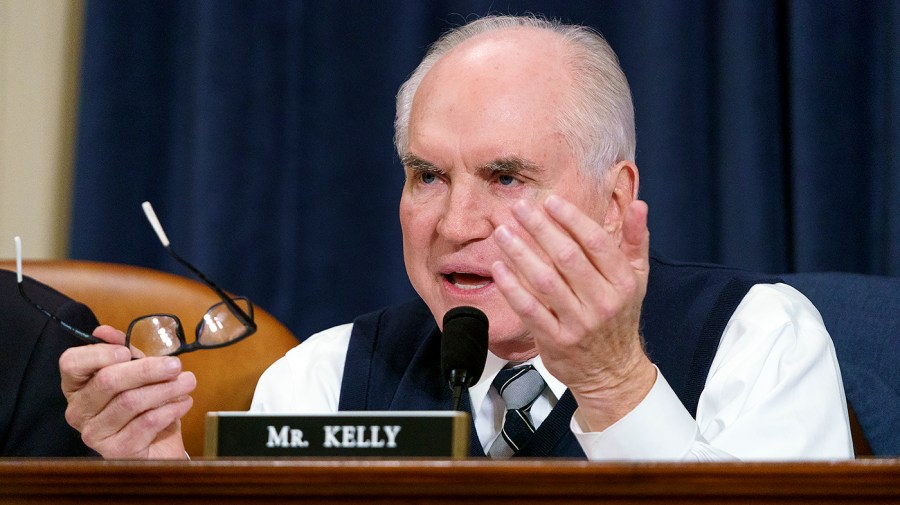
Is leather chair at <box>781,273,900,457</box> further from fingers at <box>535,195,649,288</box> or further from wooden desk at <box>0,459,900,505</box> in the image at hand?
wooden desk at <box>0,459,900,505</box>

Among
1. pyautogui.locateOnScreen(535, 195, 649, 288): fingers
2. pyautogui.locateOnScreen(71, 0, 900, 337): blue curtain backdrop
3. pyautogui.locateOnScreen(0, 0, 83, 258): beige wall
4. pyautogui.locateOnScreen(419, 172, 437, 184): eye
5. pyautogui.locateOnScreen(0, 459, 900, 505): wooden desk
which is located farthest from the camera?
pyautogui.locateOnScreen(0, 0, 83, 258): beige wall

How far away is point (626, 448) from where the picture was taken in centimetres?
110

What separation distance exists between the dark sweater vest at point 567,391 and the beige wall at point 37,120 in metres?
1.17

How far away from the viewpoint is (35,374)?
1.70 metres

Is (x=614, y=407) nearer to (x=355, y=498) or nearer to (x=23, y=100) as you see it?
(x=355, y=498)

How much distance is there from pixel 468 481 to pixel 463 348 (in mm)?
389

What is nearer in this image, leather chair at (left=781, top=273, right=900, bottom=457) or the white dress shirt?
the white dress shirt

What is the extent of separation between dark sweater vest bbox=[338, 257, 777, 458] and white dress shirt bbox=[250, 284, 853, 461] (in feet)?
0.10

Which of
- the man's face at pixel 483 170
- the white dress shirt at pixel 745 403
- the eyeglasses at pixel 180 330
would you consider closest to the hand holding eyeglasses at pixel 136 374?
the eyeglasses at pixel 180 330

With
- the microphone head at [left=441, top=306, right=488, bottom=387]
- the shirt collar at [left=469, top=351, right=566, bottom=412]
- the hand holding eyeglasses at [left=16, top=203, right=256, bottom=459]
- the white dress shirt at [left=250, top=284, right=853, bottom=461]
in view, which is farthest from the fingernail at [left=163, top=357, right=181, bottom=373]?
the shirt collar at [left=469, top=351, right=566, bottom=412]

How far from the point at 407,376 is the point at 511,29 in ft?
1.92

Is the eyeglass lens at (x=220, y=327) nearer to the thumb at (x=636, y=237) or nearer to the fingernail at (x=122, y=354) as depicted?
the fingernail at (x=122, y=354)

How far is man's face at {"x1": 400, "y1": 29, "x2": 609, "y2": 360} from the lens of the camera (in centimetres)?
142

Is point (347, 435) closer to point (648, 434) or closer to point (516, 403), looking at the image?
point (648, 434)
